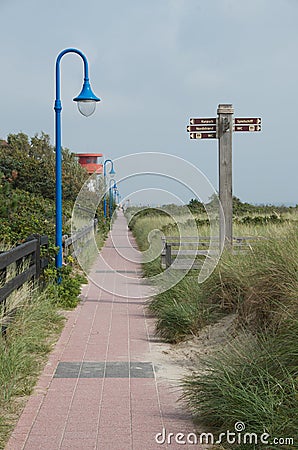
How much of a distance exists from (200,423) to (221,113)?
857 centimetres

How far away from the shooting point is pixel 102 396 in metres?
6.57

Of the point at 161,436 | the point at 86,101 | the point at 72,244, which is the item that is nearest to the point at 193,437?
the point at 161,436

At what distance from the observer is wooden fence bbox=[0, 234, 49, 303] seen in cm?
807

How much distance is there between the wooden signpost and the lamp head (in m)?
1.84

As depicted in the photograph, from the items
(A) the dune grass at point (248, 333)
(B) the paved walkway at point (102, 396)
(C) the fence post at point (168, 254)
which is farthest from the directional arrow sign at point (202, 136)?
(B) the paved walkway at point (102, 396)

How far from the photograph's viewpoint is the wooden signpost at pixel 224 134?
13.3 m

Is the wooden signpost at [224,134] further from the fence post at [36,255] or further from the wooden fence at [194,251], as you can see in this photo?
the fence post at [36,255]

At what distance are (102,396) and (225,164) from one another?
779 centimetres

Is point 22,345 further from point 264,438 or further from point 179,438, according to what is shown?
point 264,438

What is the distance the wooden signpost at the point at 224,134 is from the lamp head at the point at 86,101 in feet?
6.04

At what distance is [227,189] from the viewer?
13.6 m

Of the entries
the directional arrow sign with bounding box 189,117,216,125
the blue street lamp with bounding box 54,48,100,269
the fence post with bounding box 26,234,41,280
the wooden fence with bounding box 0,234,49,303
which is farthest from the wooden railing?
the directional arrow sign with bounding box 189,117,216,125

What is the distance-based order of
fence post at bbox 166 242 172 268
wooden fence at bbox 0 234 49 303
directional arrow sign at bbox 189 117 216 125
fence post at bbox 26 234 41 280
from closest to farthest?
wooden fence at bbox 0 234 49 303 → fence post at bbox 26 234 41 280 → directional arrow sign at bbox 189 117 216 125 → fence post at bbox 166 242 172 268

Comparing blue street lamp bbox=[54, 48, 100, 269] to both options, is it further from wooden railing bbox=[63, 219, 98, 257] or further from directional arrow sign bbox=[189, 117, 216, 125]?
directional arrow sign bbox=[189, 117, 216, 125]
